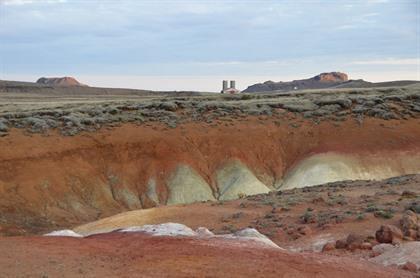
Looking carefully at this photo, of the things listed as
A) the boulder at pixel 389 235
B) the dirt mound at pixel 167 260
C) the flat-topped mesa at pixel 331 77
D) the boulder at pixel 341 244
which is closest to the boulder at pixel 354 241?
the boulder at pixel 341 244

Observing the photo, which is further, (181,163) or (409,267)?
(181,163)

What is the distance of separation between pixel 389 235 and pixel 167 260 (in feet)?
22.3

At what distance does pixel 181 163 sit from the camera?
128ft

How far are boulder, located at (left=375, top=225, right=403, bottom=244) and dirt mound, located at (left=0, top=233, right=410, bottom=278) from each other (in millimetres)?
2437

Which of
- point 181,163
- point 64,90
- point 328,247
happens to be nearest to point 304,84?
point 64,90

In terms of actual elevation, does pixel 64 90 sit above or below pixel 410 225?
above

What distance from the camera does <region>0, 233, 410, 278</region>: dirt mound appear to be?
1250 centimetres

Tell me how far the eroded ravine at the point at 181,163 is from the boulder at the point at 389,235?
1884 cm

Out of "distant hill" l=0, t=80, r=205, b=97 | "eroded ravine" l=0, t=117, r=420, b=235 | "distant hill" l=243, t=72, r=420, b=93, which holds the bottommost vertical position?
"eroded ravine" l=0, t=117, r=420, b=235

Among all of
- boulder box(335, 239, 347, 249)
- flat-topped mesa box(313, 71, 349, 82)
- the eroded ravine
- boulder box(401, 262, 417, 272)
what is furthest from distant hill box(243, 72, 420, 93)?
boulder box(401, 262, 417, 272)

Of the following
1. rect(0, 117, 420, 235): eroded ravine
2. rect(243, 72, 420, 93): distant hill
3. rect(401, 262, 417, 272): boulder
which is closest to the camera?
rect(401, 262, 417, 272): boulder

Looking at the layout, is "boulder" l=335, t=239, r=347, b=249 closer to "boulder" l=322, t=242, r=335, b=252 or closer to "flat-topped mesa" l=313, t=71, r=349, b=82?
"boulder" l=322, t=242, r=335, b=252

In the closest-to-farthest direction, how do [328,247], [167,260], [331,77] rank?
[167,260] < [328,247] < [331,77]

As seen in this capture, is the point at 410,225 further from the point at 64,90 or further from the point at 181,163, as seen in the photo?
the point at 64,90
